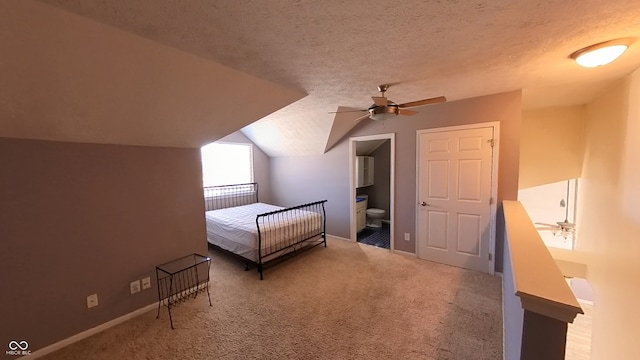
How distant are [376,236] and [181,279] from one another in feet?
11.8

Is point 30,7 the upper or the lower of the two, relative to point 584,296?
upper

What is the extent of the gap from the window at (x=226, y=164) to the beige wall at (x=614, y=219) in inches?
219

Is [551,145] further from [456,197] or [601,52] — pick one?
[601,52]

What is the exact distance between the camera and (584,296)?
434cm

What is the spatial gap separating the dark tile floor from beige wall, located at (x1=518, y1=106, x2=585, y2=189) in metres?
2.66

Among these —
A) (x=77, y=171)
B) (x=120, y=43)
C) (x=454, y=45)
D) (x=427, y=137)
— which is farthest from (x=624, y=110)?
(x=77, y=171)

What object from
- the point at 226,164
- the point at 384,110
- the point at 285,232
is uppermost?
the point at 384,110

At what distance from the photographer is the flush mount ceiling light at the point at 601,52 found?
170 centimetres

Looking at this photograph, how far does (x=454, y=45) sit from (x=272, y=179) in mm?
4773

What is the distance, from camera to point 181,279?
9.29ft

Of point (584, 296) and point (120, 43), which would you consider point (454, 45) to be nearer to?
point (120, 43)

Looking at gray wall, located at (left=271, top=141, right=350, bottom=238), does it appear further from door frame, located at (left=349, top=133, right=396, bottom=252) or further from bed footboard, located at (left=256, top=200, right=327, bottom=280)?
bed footboard, located at (left=256, top=200, right=327, bottom=280)

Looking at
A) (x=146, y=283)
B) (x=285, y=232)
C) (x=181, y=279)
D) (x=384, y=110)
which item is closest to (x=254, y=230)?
(x=285, y=232)

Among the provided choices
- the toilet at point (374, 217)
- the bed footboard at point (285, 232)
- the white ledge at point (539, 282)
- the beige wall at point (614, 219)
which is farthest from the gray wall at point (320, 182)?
the beige wall at point (614, 219)
